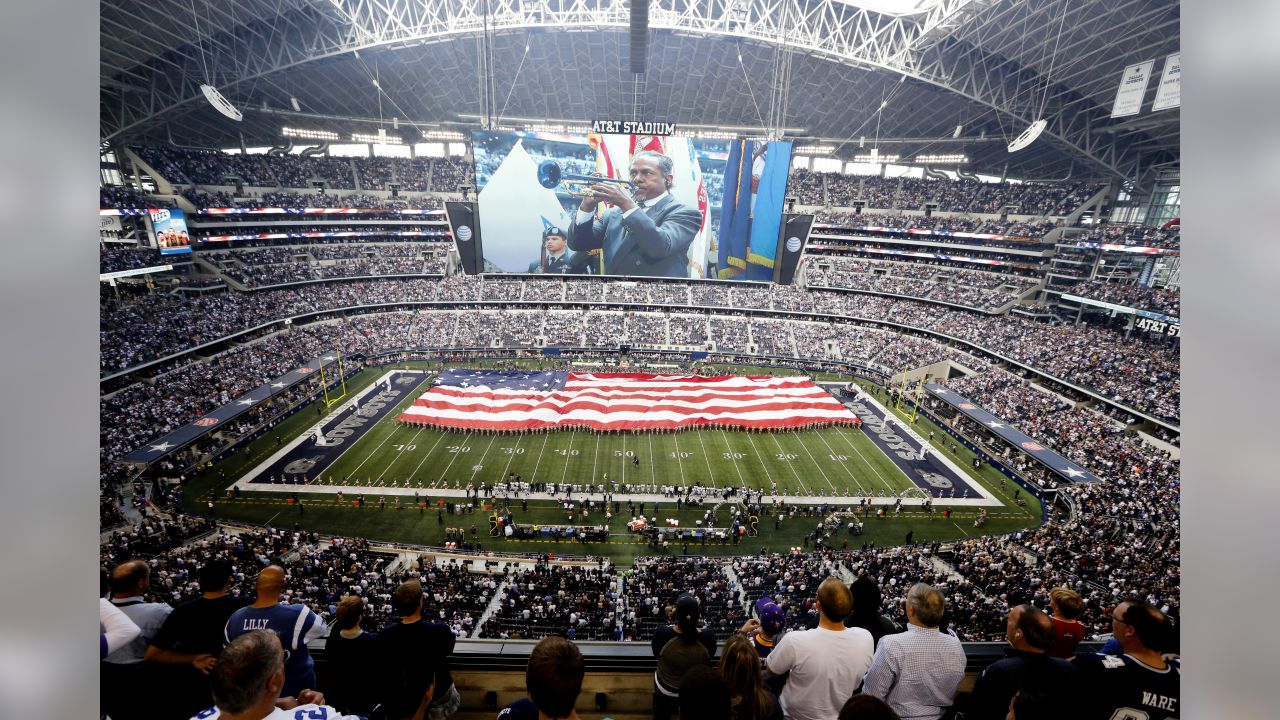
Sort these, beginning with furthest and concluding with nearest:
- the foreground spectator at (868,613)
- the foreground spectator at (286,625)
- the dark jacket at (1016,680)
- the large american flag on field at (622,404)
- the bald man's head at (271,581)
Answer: the large american flag on field at (622,404)
the foreground spectator at (868,613)
the bald man's head at (271,581)
the foreground spectator at (286,625)
the dark jacket at (1016,680)

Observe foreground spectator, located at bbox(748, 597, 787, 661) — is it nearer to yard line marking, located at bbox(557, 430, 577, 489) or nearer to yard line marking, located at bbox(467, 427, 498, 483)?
yard line marking, located at bbox(557, 430, 577, 489)

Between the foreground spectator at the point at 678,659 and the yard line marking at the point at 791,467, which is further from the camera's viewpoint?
the yard line marking at the point at 791,467

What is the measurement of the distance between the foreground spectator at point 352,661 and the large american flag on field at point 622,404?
30796mm

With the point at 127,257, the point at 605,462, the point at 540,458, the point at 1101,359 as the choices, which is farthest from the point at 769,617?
the point at 127,257

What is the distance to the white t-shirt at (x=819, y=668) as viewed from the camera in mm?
4535

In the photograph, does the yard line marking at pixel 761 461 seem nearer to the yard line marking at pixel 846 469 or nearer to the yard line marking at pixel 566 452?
the yard line marking at pixel 846 469

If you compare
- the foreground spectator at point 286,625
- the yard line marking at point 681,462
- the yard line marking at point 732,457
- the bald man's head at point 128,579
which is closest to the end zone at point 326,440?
the yard line marking at point 681,462

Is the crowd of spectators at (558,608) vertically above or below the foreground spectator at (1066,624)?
below

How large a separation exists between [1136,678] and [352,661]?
5861 millimetres

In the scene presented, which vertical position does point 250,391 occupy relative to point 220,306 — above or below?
below

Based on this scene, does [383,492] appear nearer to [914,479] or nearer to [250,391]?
[250,391]

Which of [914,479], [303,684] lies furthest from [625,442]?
[303,684]
